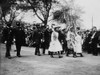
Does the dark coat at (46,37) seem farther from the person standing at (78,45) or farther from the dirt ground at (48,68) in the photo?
the dirt ground at (48,68)

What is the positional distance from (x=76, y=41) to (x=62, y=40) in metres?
2.37

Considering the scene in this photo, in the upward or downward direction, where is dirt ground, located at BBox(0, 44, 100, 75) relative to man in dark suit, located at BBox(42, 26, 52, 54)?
downward

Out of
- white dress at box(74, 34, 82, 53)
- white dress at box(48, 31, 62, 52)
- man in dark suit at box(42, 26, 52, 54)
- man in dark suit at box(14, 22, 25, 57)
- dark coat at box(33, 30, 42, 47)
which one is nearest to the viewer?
man in dark suit at box(14, 22, 25, 57)

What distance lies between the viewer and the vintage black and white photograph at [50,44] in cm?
1123

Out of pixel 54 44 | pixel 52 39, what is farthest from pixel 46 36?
pixel 54 44

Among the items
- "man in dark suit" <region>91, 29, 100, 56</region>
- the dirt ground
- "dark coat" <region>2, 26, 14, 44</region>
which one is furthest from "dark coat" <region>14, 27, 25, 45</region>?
"man in dark suit" <region>91, 29, 100, 56</region>

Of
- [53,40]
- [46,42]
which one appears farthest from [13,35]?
[46,42]

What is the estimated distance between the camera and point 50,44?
16.7 metres

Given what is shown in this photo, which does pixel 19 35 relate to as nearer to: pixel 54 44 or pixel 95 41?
pixel 54 44

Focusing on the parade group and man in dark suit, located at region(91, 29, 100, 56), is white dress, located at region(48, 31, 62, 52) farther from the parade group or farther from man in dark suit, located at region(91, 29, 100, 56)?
man in dark suit, located at region(91, 29, 100, 56)

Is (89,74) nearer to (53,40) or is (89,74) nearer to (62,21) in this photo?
(53,40)

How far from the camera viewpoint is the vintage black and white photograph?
11.2m

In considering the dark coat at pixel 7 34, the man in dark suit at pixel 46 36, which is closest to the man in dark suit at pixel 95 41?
the man in dark suit at pixel 46 36

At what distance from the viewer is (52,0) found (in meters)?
45.9
